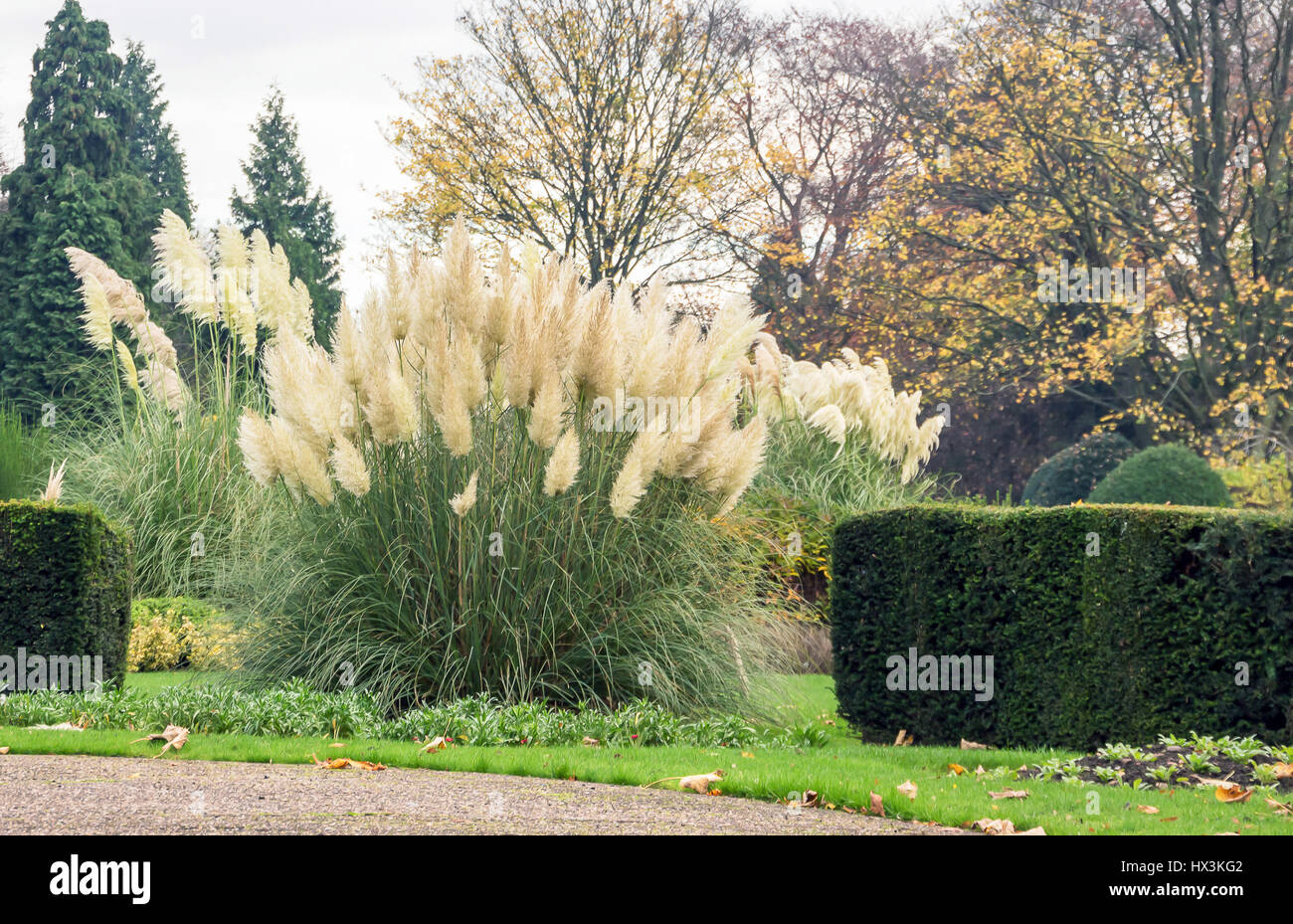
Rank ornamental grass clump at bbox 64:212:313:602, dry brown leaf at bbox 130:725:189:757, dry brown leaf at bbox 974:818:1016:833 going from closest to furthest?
1. dry brown leaf at bbox 974:818:1016:833
2. dry brown leaf at bbox 130:725:189:757
3. ornamental grass clump at bbox 64:212:313:602

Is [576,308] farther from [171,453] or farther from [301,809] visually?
[171,453]

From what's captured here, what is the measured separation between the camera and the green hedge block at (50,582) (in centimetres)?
719

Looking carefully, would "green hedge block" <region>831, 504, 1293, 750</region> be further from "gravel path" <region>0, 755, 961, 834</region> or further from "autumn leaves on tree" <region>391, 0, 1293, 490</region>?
"autumn leaves on tree" <region>391, 0, 1293, 490</region>

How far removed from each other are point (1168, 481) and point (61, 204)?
70.3 ft

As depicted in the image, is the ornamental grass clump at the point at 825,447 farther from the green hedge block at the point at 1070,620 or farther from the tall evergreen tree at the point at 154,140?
the tall evergreen tree at the point at 154,140

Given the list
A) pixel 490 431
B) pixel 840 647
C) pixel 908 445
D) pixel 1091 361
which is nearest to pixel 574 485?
pixel 490 431

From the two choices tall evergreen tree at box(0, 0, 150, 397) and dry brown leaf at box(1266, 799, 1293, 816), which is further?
tall evergreen tree at box(0, 0, 150, 397)

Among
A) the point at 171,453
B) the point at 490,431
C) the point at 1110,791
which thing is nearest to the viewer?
the point at 1110,791

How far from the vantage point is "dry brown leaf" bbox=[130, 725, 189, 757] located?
529cm

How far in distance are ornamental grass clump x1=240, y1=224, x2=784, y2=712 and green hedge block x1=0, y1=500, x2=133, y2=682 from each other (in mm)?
1305

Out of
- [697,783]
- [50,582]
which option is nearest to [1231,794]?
[697,783]

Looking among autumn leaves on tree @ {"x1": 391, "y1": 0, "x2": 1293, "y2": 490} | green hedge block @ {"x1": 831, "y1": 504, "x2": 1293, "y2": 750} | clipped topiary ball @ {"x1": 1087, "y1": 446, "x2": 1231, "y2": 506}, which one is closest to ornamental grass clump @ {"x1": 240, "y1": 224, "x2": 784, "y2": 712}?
green hedge block @ {"x1": 831, "y1": 504, "x2": 1293, "y2": 750}

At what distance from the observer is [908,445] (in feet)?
37.9

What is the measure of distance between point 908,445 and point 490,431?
591 cm
